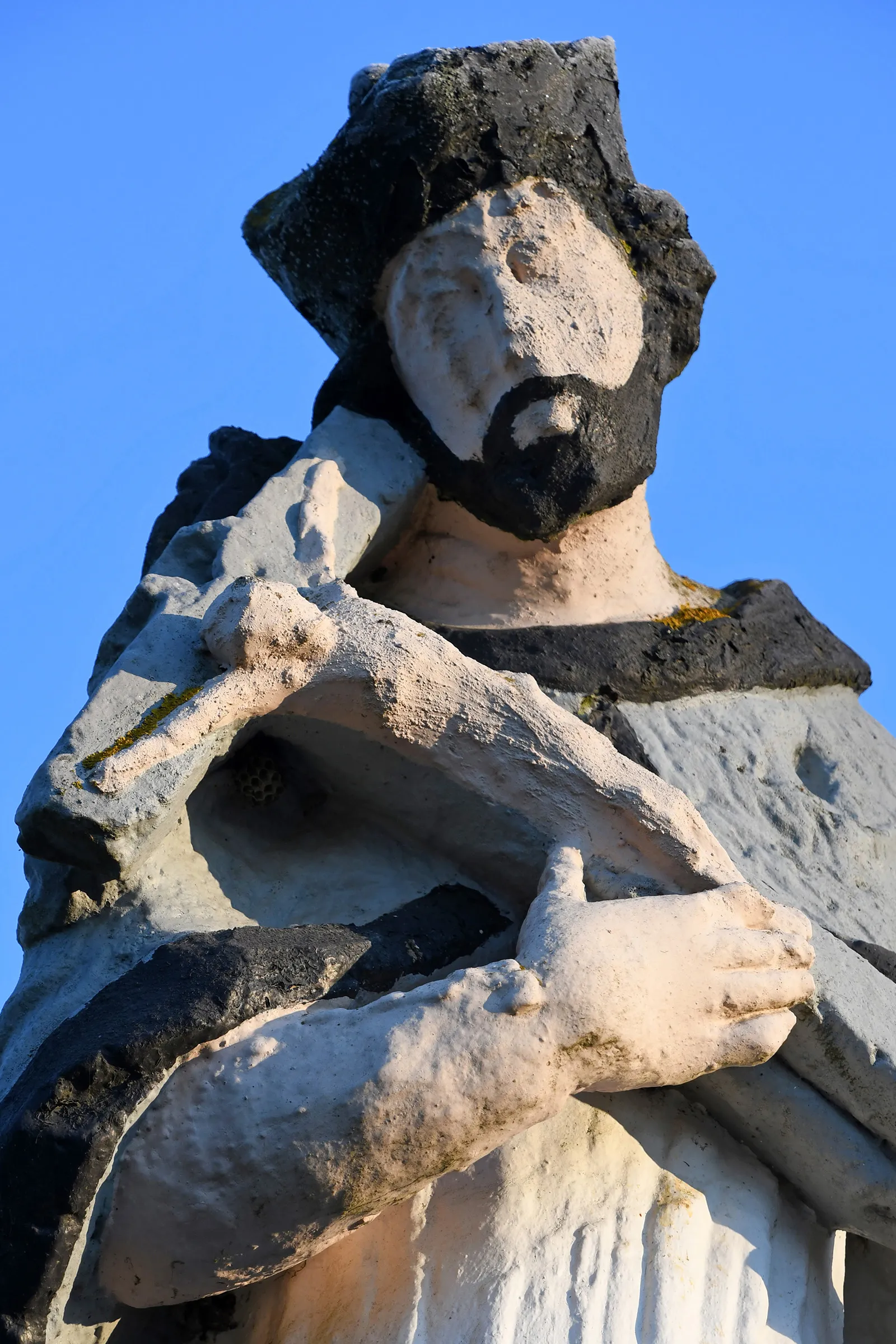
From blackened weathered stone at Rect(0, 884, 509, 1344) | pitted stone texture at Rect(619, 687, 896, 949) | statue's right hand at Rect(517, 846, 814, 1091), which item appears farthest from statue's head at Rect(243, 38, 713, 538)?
blackened weathered stone at Rect(0, 884, 509, 1344)

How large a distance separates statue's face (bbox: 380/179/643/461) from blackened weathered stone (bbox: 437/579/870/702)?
47 cm

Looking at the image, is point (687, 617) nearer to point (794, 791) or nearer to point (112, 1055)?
point (794, 791)

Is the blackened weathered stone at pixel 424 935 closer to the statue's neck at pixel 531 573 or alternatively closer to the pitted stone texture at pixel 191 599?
the pitted stone texture at pixel 191 599

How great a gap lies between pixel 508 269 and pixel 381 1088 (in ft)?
6.95

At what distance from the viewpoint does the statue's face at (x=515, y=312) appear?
4195 millimetres

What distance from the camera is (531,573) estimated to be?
450 cm

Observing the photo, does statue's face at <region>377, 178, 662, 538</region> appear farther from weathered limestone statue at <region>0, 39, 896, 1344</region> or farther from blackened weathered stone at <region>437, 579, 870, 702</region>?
blackened weathered stone at <region>437, 579, 870, 702</region>

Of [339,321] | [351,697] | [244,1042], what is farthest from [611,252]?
[244,1042]

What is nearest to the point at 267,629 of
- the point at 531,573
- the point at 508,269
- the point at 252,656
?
the point at 252,656

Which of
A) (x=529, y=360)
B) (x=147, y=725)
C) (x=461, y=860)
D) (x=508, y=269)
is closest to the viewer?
(x=147, y=725)

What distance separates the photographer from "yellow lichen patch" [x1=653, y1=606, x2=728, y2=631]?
14.5ft

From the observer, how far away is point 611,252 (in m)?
4.46

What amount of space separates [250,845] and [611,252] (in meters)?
1.75

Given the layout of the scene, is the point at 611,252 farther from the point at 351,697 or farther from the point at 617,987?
the point at 617,987
